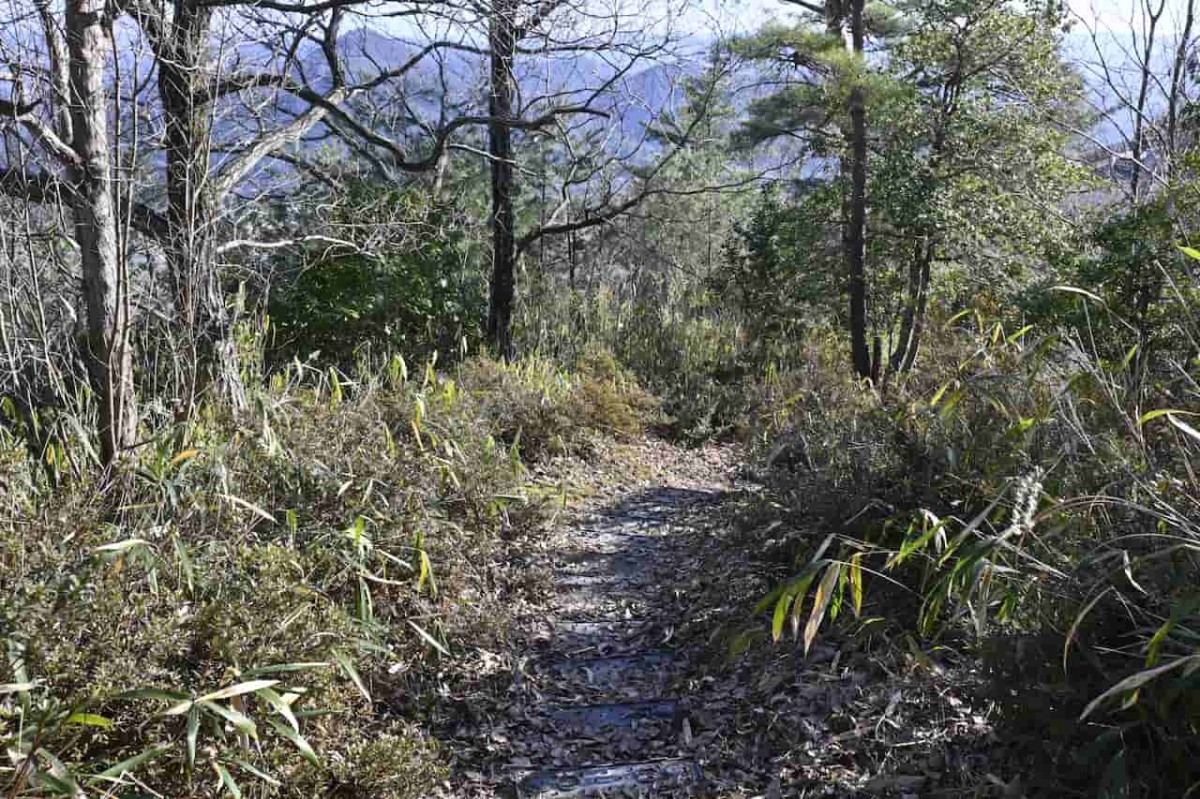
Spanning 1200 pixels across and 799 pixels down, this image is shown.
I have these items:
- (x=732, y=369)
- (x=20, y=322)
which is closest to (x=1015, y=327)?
(x=732, y=369)

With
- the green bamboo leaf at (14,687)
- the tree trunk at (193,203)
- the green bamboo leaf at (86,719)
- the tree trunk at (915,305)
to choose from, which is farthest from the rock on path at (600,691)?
the tree trunk at (915,305)

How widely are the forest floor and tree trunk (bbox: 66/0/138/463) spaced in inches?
70.3

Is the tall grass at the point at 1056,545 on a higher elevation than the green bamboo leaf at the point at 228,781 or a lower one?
higher

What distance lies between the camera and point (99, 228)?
3.80m

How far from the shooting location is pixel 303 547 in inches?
150

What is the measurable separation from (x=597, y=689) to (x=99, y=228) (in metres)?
2.77

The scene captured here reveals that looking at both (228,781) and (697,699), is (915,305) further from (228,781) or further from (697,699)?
(228,781)

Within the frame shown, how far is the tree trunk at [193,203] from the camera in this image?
3.98 meters

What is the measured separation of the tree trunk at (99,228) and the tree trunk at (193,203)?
10.0 inches

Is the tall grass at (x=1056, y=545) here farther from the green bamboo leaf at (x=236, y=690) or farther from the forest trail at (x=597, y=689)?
the green bamboo leaf at (x=236, y=690)

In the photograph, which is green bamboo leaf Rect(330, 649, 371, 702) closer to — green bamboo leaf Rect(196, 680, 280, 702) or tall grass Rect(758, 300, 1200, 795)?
green bamboo leaf Rect(196, 680, 280, 702)

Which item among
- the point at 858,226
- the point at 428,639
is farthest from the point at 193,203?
the point at 858,226

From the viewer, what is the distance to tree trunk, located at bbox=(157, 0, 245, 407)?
3.98 m

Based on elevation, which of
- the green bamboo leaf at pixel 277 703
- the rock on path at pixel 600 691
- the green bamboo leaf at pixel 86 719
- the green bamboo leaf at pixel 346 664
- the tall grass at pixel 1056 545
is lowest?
the rock on path at pixel 600 691
